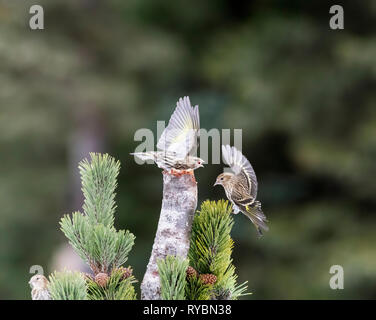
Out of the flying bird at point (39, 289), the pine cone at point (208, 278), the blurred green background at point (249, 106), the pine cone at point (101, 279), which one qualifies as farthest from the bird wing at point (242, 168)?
the blurred green background at point (249, 106)

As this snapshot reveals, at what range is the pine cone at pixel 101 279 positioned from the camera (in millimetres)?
1605

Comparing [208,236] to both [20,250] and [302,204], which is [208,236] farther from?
[20,250]

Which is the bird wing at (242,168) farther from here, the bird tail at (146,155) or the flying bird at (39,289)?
the flying bird at (39,289)

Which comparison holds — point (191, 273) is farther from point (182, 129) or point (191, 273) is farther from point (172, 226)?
point (182, 129)

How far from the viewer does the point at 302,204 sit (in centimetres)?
810

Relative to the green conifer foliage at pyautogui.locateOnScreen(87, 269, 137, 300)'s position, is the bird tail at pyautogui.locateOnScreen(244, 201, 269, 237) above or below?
above

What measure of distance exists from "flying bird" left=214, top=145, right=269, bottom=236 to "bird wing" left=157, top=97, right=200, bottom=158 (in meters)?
0.20

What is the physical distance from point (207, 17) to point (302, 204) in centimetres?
307

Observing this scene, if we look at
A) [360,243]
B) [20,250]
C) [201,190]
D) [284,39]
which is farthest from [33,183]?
[360,243]

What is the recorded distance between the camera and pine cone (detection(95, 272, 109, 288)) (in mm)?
1605

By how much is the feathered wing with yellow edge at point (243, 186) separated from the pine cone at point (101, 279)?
18.0 inches

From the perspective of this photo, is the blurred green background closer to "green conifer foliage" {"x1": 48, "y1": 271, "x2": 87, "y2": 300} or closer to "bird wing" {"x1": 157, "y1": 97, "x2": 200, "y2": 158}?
"bird wing" {"x1": 157, "y1": 97, "x2": 200, "y2": 158}

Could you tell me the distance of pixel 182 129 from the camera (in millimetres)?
1709

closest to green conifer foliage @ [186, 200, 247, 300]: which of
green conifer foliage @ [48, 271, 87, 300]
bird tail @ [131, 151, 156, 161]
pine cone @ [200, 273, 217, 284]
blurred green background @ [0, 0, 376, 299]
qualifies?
pine cone @ [200, 273, 217, 284]
